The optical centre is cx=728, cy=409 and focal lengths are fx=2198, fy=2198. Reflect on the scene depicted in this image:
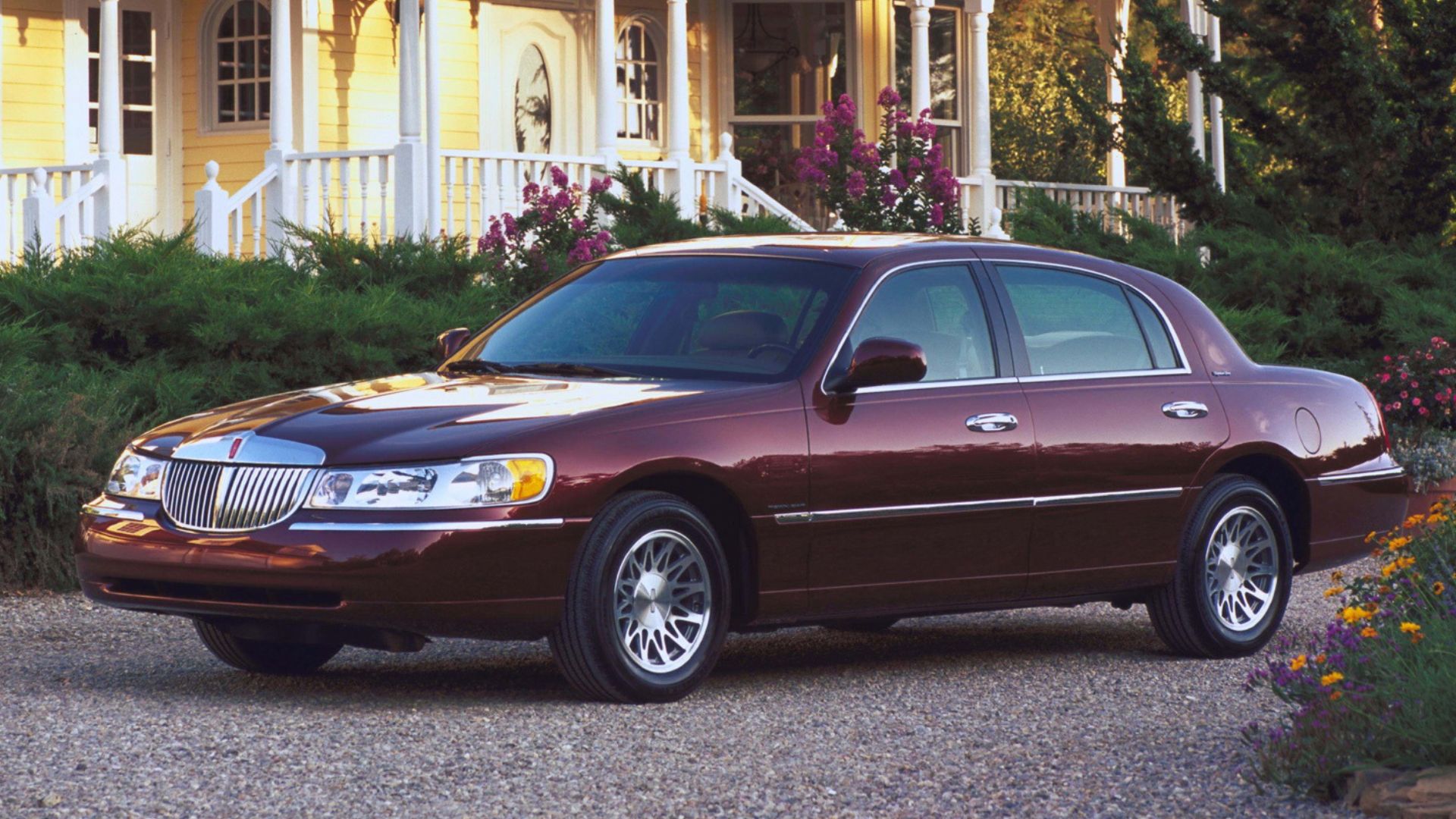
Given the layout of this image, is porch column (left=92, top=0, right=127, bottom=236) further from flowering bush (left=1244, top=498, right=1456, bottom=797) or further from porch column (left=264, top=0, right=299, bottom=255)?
flowering bush (left=1244, top=498, right=1456, bottom=797)

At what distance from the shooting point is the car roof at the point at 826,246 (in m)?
7.95

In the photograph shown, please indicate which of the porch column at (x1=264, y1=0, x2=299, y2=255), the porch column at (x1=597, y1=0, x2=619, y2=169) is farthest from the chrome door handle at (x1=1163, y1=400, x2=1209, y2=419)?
the porch column at (x1=597, y1=0, x2=619, y2=169)

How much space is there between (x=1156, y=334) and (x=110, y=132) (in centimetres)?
1144

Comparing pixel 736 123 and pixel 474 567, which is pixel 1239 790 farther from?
pixel 736 123

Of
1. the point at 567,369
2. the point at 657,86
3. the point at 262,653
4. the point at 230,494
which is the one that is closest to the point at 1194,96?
the point at 657,86

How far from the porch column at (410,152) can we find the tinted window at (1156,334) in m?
8.85

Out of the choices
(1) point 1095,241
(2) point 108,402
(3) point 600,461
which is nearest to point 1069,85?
(1) point 1095,241

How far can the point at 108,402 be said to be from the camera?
10727mm

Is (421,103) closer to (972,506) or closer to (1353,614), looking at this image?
(972,506)

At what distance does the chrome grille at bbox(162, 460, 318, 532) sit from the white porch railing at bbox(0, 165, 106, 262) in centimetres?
882

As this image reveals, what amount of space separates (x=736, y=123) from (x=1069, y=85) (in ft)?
18.3

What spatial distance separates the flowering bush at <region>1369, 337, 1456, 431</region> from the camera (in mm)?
15039

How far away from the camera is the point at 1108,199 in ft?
74.7

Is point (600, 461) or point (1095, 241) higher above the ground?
point (1095, 241)
